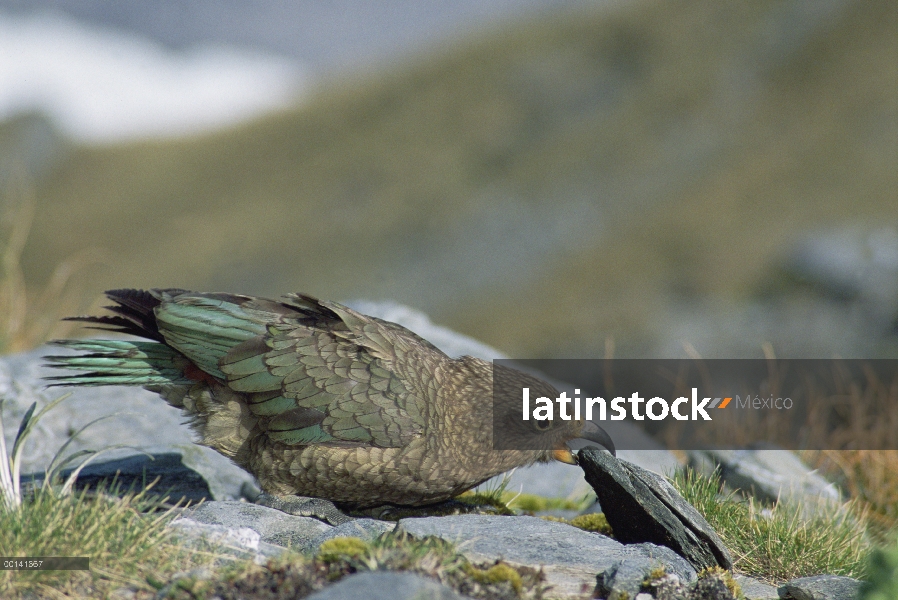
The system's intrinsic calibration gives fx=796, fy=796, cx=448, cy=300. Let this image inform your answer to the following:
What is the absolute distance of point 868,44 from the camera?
31.7 metres

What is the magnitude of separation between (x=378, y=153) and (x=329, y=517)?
36.8 meters

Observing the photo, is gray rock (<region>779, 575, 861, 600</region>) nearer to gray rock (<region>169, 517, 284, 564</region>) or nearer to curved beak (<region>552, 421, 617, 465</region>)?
curved beak (<region>552, 421, 617, 465</region>)

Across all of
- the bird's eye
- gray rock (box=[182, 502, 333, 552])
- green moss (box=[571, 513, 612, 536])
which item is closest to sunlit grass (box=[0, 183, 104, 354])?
gray rock (box=[182, 502, 333, 552])

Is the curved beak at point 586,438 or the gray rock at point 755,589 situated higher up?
the curved beak at point 586,438

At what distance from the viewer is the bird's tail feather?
5.61 metres

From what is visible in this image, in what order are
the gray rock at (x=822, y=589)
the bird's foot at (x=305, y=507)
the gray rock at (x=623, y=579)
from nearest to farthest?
the gray rock at (x=623, y=579) → the gray rock at (x=822, y=589) → the bird's foot at (x=305, y=507)

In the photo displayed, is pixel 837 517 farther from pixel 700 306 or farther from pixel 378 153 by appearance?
pixel 378 153

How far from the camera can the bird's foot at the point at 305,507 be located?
543 cm

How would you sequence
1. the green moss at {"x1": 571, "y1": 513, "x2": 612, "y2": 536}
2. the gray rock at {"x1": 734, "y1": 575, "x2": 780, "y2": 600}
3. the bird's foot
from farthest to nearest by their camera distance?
1. the green moss at {"x1": 571, "y1": 513, "x2": 612, "y2": 536}
2. the bird's foot
3. the gray rock at {"x1": 734, "y1": 575, "x2": 780, "y2": 600}

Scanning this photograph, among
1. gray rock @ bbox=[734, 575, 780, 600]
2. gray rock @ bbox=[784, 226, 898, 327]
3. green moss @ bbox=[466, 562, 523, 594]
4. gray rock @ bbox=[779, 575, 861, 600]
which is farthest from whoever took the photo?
gray rock @ bbox=[784, 226, 898, 327]

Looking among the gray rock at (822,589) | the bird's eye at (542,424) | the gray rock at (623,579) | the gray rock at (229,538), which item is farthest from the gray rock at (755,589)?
the gray rock at (229,538)

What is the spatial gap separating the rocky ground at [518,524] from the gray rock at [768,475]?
1 cm

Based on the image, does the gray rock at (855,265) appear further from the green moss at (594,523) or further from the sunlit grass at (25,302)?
the sunlit grass at (25,302)

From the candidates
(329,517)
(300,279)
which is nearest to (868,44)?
(300,279)
